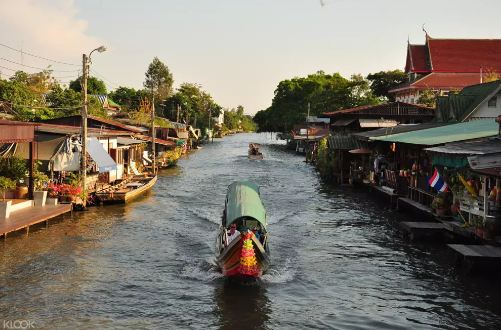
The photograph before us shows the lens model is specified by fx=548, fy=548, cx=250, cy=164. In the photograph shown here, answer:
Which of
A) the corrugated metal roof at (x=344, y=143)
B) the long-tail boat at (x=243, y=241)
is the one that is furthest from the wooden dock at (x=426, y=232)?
the corrugated metal roof at (x=344, y=143)

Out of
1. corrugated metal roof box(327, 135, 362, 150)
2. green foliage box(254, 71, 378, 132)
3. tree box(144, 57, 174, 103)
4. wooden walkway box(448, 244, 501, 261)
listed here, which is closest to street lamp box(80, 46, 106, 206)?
wooden walkway box(448, 244, 501, 261)

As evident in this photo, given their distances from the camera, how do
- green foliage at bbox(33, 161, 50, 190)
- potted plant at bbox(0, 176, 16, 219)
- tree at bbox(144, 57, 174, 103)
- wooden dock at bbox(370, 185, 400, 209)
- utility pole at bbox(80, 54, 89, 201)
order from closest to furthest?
potted plant at bbox(0, 176, 16, 219) < green foliage at bbox(33, 161, 50, 190) < utility pole at bbox(80, 54, 89, 201) < wooden dock at bbox(370, 185, 400, 209) < tree at bbox(144, 57, 174, 103)

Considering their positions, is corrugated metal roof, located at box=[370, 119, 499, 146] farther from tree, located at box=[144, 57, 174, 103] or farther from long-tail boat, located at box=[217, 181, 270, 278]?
tree, located at box=[144, 57, 174, 103]

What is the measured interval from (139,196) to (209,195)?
5.50 meters

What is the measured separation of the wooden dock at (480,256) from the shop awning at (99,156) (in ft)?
63.1

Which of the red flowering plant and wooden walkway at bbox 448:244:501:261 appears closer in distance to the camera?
wooden walkway at bbox 448:244:501:261

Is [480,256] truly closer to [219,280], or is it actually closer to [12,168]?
[219,280]

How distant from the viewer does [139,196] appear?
1417 inches

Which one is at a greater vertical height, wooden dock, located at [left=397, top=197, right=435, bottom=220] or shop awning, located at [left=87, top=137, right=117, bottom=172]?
shop awning, located at [left=87, top=137, right=117, bottom=172]

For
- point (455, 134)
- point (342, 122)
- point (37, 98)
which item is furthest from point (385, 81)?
point (455, 134)

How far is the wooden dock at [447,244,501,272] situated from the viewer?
56.9 ft

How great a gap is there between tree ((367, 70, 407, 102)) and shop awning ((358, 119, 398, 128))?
135 feet

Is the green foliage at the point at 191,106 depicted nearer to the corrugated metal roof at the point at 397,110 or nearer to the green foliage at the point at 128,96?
the green foliage at the point at 128,96

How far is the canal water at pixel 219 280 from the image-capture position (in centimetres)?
1505
